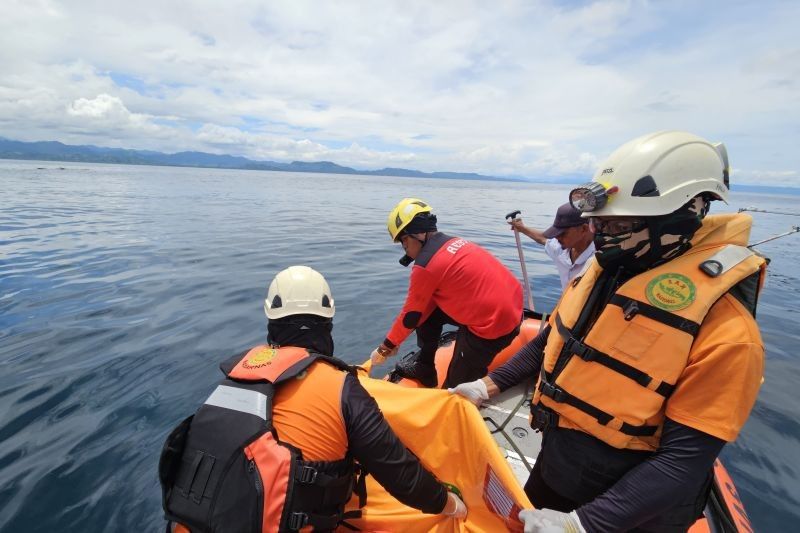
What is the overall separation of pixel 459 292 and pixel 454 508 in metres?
1.92

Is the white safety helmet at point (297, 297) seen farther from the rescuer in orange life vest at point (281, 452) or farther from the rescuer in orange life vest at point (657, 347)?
the rescuer in orange life vest at point (657, 347)

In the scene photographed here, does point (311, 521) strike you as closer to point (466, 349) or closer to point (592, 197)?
point (592, 197)

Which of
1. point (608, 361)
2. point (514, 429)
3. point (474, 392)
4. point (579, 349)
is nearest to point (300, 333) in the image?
point (474, 392)

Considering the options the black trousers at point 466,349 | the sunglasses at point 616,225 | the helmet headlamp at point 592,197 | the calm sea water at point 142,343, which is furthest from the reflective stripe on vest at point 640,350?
the calm sea water at point 142,343

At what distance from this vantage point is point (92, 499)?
3.28 meters

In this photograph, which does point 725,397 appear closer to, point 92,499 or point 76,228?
point 92,499

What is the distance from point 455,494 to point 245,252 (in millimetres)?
10993

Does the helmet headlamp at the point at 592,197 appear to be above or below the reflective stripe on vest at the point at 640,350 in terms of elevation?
above

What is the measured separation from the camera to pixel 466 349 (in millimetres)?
3977

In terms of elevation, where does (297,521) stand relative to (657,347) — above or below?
below

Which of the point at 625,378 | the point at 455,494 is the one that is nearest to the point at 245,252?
the point at 455,494

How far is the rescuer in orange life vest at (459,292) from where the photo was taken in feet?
12.2

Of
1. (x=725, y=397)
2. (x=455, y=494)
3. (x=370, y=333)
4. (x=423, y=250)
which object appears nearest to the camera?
(x=725, y=397)

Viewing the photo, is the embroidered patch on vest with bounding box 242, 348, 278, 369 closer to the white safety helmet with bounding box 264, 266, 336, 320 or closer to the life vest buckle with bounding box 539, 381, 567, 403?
the white safety helmet with bounding box 264, 266, 336, 320
